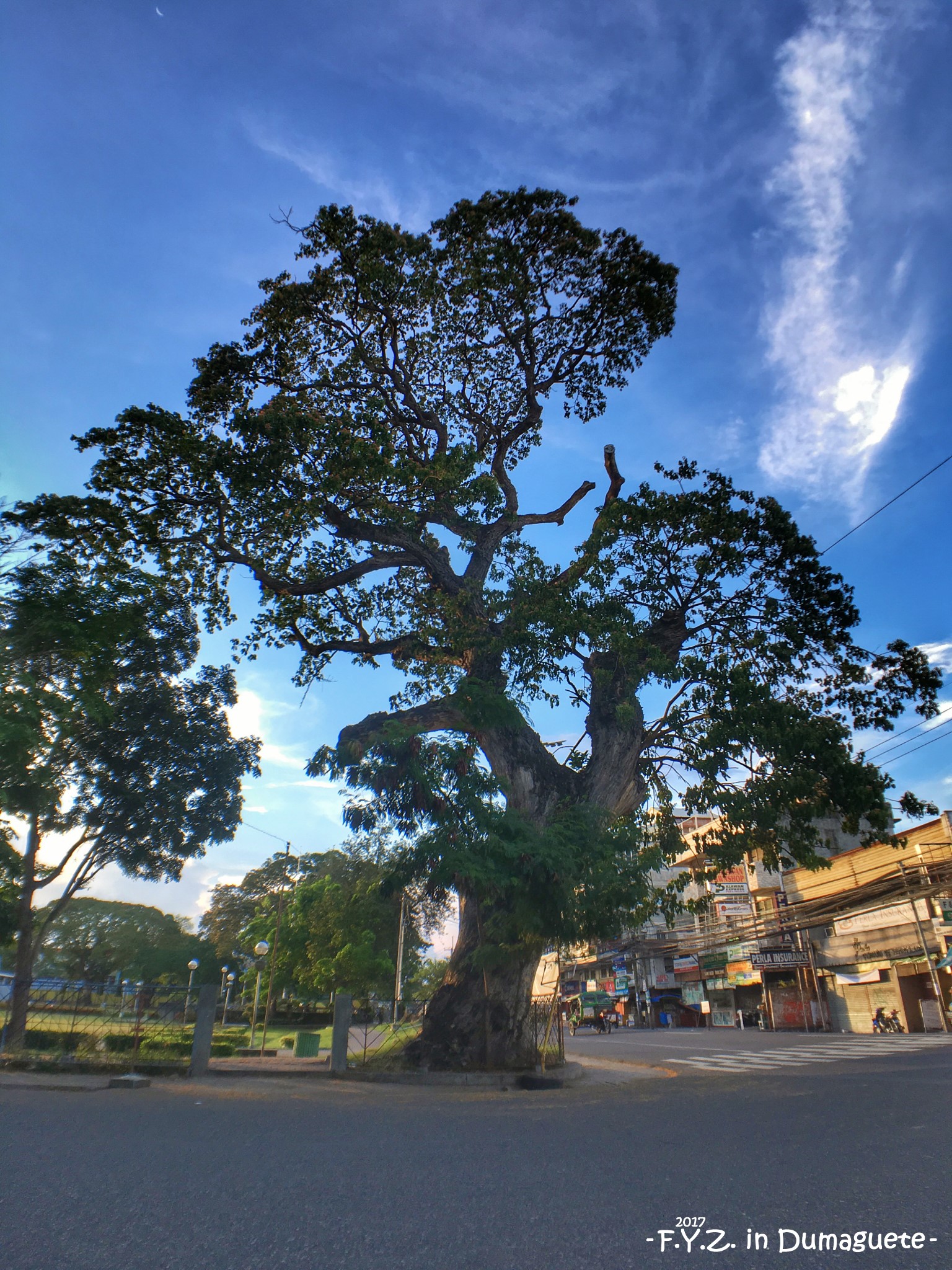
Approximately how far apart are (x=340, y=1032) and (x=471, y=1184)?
37.4 feet

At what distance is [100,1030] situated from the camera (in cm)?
1499

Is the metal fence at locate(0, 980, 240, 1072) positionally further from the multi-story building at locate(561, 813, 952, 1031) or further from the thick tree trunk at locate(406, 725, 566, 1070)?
the multi-story building at locate(561, 813, 952, 1031)

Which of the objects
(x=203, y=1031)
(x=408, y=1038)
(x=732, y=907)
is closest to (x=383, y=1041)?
(x=408, y=1038)

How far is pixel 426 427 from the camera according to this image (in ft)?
53.5

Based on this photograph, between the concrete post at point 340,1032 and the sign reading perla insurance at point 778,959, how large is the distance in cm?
2295

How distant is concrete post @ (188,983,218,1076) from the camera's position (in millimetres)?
13688

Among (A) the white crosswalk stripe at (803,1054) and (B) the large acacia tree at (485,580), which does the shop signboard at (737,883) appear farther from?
(B) the large acacia tree at (485,580)

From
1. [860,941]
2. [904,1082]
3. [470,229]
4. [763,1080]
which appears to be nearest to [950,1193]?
[904,1082]

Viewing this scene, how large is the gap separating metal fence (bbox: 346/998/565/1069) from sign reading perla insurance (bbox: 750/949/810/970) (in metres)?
20.6

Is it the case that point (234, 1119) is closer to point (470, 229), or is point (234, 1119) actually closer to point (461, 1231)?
point (461, 1231)

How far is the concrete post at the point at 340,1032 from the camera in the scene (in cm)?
1362

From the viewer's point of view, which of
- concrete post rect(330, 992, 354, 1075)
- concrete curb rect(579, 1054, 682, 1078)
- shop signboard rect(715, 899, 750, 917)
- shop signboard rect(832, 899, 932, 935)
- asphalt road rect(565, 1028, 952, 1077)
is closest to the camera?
concrete curb rect(579, 1054, 682, 1078)

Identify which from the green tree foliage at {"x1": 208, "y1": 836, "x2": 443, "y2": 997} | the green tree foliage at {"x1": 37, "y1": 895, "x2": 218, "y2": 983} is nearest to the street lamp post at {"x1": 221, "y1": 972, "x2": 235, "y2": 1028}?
the green tree foliage at {"x1": 208, "y1": 836, "x2": 443, "y2": 997}

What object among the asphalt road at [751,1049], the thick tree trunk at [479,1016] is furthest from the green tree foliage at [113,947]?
the thick tree trunk at [479,1016]
